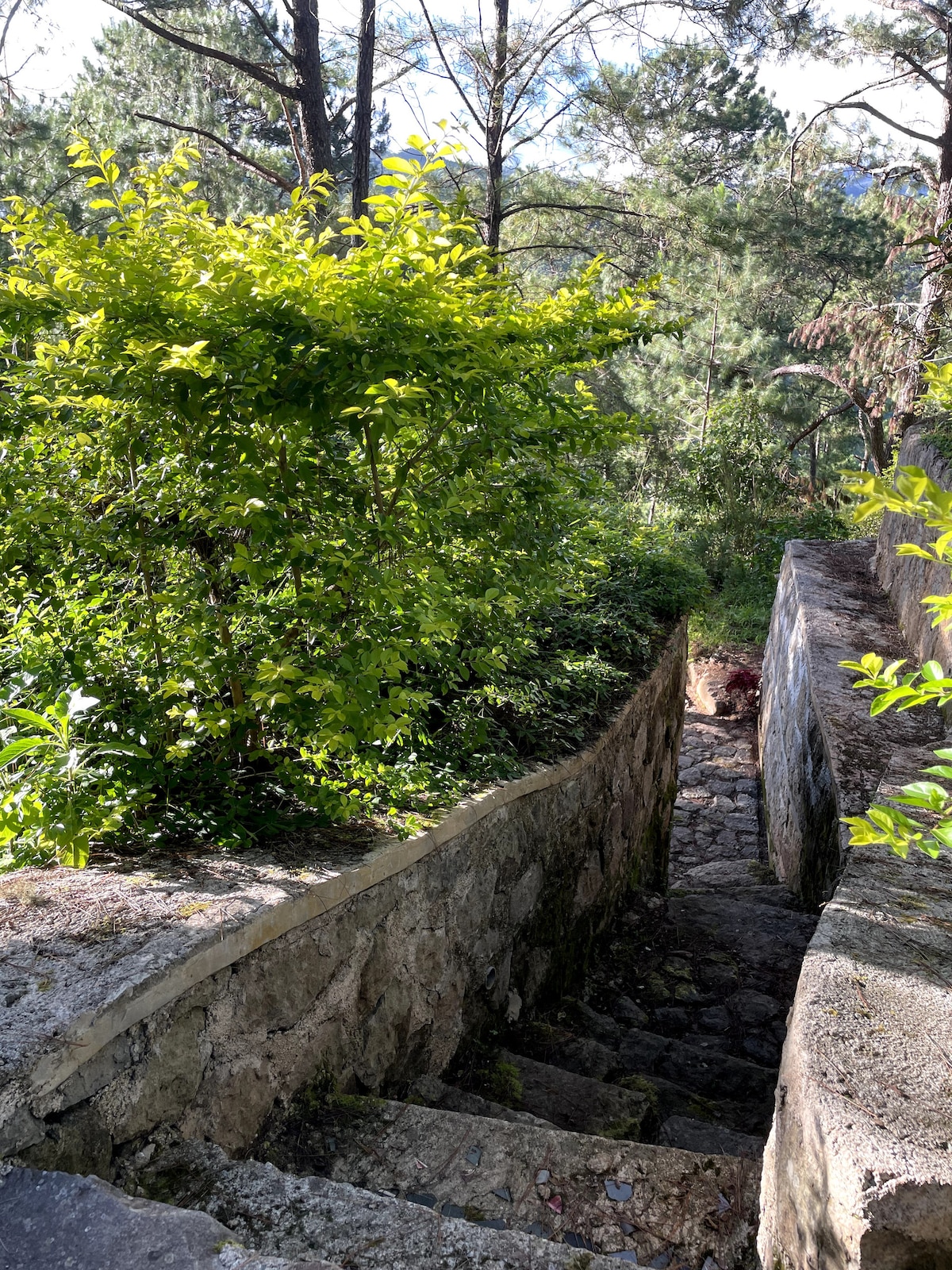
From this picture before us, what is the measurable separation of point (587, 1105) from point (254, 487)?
6.48 ft

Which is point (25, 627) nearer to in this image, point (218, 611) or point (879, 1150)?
point (218, 611)

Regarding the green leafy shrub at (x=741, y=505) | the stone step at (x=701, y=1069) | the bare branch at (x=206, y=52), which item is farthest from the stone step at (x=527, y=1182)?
the green leafy shrub at (x=741, y=505)

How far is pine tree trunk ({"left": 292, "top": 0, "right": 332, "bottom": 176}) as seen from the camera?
7.41 metres

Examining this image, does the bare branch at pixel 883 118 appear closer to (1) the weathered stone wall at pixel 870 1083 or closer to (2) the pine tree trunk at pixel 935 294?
(2) the pine tree trunk at pixel 935 294

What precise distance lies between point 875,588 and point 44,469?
6462mm

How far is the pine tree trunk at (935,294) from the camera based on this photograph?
8.76m

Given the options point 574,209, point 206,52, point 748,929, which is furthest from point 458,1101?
point 574,209

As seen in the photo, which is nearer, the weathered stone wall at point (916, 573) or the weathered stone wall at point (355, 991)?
the weathered stone wall at point (355, 991)

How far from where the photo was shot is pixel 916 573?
220 inches

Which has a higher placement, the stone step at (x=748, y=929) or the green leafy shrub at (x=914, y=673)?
the green leafy shrub at (x=914, y=673)

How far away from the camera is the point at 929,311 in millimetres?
9414

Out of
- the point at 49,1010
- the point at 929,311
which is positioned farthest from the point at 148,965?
→ the point at 929,311

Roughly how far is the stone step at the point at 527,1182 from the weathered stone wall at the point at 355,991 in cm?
15

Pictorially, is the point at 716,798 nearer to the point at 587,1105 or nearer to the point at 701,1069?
the point at 701,1069
